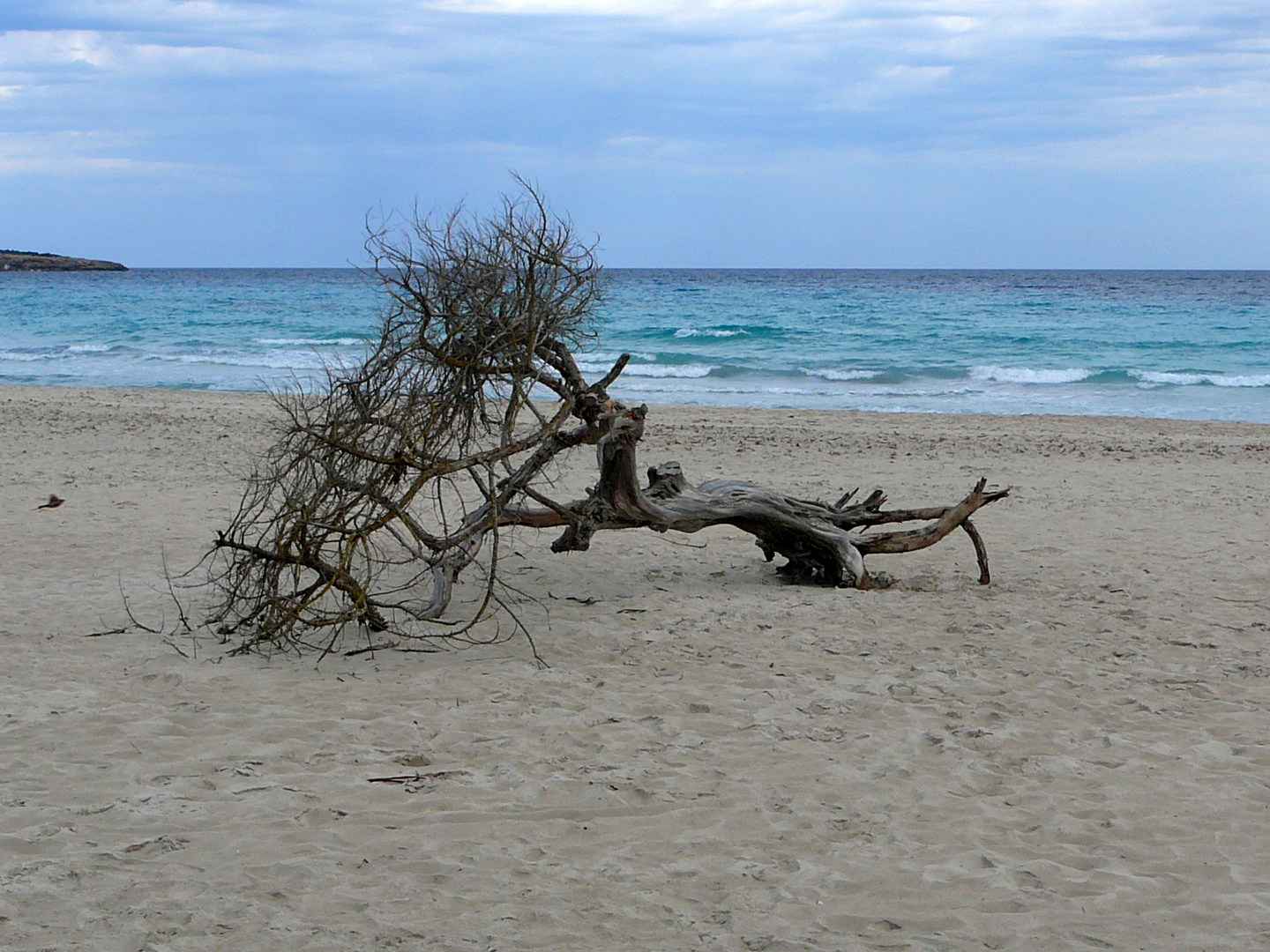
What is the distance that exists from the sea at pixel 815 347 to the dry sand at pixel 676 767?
2.41 metres

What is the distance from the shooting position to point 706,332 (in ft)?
115

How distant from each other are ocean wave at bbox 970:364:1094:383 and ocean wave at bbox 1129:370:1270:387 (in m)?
1.19

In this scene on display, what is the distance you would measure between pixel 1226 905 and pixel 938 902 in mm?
888

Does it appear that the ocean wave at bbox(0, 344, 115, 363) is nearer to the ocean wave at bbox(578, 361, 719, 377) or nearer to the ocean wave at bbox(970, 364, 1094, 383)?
the ocean wave at bbox(578, 361, 719, 377)

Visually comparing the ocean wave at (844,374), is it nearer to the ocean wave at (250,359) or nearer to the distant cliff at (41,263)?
the ocean wave at (250,359)

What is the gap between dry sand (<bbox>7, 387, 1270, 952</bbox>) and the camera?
335 cm

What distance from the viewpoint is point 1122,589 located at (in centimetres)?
732

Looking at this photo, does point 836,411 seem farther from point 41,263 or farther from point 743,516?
point 41,263

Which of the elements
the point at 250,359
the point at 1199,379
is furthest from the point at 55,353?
the point at 1199,379

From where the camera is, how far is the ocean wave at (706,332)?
3444 cm

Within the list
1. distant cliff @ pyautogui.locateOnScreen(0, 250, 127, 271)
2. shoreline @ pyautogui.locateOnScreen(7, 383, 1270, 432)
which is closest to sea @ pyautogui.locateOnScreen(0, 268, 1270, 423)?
shoreline @ pyautogui.locateOnScreen(7, 383, 1270, 432)

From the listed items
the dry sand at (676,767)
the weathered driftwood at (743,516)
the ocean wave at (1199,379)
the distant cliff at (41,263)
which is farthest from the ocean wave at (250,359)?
the distant cliff at (41,263)

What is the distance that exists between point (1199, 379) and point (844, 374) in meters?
7.69

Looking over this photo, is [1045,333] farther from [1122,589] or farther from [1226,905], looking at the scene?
[1226,905]
